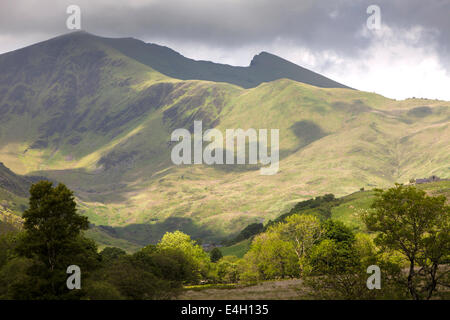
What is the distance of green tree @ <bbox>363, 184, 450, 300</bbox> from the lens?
50781mm

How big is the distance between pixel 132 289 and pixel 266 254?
6307 centimetres

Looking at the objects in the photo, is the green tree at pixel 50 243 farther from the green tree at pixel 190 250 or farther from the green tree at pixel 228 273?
the green tree at pixel 228 273

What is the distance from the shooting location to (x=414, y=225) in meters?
51.9

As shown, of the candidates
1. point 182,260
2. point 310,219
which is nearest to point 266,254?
point 310,219

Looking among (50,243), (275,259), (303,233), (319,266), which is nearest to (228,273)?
(275,259)

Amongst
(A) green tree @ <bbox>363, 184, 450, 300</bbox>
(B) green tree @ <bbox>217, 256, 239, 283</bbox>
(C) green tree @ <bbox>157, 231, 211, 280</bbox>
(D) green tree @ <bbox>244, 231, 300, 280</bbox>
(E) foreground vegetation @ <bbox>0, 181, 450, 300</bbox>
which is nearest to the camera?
(A) green tree @ <bbox>363, 184, 450, 300</bbox>

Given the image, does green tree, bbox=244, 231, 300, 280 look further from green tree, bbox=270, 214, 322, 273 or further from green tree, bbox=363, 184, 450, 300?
green tree, bbox=363, 184, 450, 300

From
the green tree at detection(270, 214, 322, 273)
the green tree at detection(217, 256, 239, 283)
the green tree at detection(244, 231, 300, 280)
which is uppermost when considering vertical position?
the green tree at detection(270, 214, 322, 273)

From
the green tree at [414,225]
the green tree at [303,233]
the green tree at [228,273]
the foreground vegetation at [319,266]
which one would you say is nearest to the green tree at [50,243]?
the foreground vegetation at [319,266]

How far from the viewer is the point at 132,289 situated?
6091 cm

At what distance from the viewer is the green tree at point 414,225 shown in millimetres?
50781

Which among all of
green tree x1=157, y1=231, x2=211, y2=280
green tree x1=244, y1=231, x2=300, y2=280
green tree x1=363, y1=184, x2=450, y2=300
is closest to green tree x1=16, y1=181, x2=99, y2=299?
green tree x1=363, y1=184, x2=450, y2=300

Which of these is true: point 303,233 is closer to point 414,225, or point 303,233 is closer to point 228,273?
point 228,273
